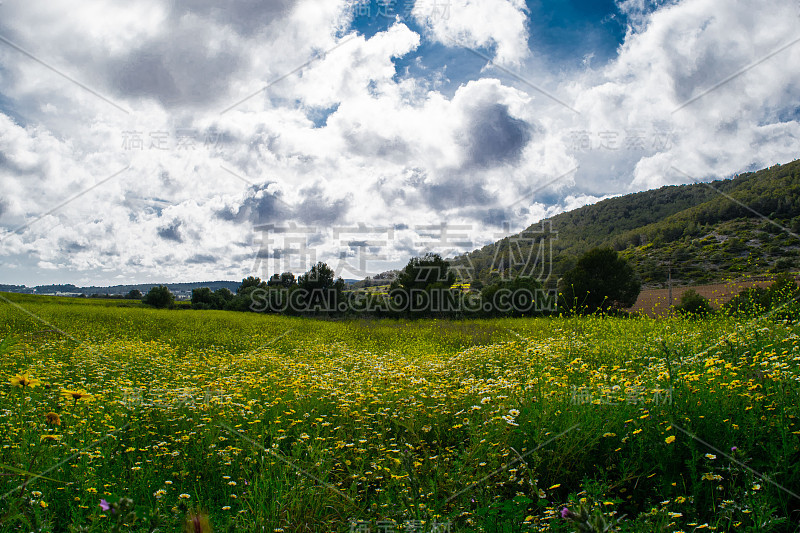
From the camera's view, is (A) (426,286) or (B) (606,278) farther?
(A) (426,286)

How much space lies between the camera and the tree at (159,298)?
123 ft

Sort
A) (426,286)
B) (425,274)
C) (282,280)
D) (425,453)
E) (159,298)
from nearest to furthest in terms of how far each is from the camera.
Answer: (425,453) < (426,286) < (425,274) < (159,298) < (282,280)

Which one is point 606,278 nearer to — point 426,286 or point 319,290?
point 426,286

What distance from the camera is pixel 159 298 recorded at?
123ft

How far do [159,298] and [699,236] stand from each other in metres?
64.9

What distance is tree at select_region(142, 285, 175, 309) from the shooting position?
123 feet

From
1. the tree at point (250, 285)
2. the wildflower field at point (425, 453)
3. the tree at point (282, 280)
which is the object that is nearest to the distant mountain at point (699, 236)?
the tree at point (282, 280)

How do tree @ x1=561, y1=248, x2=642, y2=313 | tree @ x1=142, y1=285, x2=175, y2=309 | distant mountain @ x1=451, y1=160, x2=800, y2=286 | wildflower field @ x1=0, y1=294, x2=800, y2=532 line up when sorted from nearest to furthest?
wildflower field @ x1=0, y1=294, x2=800, y2=532 → tree @ x1=561, y1=248, x2=642, y2=313 → tree @ x1=142, y1=285, x2=175, y2=309 → distant mountain @ x1=451, y1=160, x2=800, y2=286

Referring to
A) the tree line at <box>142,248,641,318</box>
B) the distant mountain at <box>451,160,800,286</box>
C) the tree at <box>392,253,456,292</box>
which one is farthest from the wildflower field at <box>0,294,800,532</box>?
the tree at <box>392,253,456,292</box>

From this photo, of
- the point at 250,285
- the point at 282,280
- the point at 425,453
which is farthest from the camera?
the point at 250,285

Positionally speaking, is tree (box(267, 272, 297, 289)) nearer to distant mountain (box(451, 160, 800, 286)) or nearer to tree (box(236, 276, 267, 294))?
tree (box(236, 276, 267, 294))

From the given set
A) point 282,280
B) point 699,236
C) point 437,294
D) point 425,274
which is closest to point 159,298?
point 282,280

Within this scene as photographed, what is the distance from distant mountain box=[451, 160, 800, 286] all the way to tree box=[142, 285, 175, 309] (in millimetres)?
29962

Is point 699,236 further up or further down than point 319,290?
further up
